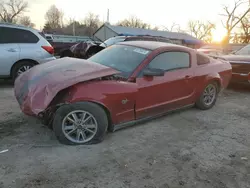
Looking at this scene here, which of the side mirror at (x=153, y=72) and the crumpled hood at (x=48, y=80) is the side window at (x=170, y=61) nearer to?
the side mirror at (x=153, y=72)

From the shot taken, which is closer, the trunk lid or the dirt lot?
the dirt lot

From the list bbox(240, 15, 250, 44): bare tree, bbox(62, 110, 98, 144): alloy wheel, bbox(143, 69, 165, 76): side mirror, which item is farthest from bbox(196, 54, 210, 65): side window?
bbox(240, 15, 250, 44): bare tree

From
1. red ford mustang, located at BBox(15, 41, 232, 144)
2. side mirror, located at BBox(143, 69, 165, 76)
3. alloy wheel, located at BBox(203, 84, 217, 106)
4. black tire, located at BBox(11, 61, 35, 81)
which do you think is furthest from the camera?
black tire, located at BBox(11, 61, 35, 81)

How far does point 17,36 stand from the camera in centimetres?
653

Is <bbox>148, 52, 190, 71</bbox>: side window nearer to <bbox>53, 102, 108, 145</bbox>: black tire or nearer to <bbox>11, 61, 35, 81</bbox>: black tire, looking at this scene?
<bbox>53, 102, 108, 145</bbox>: black tire

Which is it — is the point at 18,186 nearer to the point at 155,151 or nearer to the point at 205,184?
the point at 155,151

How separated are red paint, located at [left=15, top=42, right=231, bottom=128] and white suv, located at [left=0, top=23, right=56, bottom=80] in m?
2.78

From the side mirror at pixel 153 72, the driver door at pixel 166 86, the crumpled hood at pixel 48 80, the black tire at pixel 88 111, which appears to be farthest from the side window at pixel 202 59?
the black tire at pixel 88 111

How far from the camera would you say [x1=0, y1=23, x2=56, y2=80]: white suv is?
6.29 m

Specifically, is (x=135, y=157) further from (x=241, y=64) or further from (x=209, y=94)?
(x=241, y=64)

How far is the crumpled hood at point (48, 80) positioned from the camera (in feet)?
10.4

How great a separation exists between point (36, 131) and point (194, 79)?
10.2 ft

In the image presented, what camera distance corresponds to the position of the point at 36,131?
148 inches

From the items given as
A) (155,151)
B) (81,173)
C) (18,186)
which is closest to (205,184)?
(155,151)
